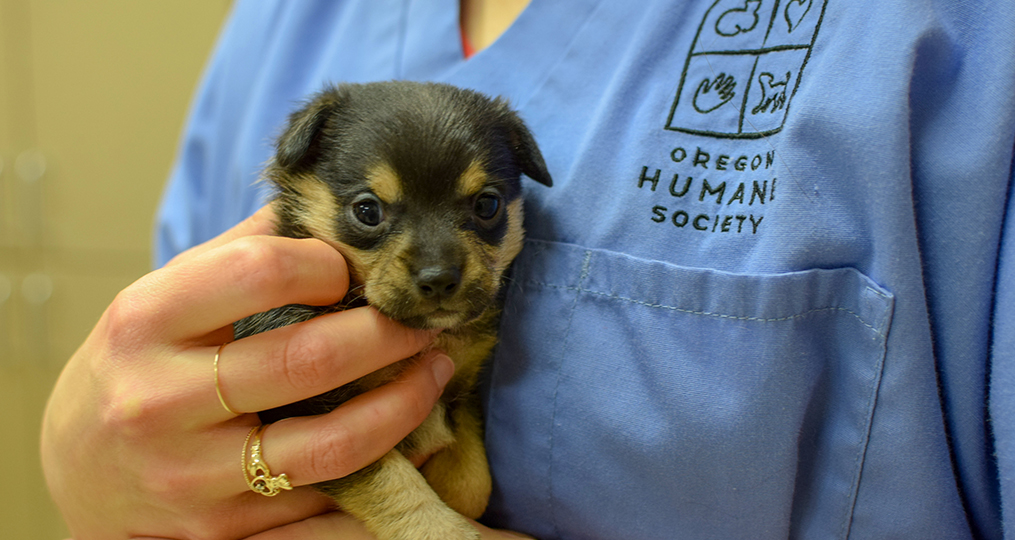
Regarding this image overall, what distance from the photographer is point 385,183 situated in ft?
4.53

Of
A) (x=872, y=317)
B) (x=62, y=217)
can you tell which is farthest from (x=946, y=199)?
(x=62, y=217)

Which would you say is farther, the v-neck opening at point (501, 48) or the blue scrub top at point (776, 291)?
the v-neck opening at point (501, 48)

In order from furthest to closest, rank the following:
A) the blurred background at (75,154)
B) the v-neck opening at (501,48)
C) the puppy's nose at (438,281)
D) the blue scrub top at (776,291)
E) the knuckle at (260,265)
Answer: the blurred background at (75,154) → the v-neck opening at (501,48) → the puppy's nose at (438,281) → the knuckle at (260,265) → the blue scrub top at (776,291)

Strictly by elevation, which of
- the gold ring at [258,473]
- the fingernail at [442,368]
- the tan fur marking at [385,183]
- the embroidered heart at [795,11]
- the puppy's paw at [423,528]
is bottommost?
the puppy's paw at [423,528]

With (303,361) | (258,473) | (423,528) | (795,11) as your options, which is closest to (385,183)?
(303,361)

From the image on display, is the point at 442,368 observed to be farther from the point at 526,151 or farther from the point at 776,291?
the point at 776,291

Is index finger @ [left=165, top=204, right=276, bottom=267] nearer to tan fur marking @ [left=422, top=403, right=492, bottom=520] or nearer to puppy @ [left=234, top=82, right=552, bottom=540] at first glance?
puppy @ [left=234, top=82, right=552, bottom=540]

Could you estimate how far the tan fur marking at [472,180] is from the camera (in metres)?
1.42

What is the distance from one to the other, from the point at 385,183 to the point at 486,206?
0.76 ft

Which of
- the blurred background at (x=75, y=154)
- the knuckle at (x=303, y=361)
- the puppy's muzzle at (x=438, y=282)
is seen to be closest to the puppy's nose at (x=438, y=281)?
the puppy's muzzle at (x=438, y=282)

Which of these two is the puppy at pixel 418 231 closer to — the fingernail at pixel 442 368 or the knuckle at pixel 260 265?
the fingernail at pixel 442 368

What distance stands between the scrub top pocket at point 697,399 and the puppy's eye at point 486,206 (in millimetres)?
226

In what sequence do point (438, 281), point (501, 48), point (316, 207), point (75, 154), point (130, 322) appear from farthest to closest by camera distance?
point (75, 154) → point (501, 48) → point (316, 207) → point (438, 281) → point (130, 322)

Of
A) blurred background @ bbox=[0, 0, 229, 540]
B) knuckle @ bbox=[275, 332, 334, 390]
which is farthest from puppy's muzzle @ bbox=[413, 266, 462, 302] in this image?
blurred background @ bbox=[0, 0, 229, 540]
